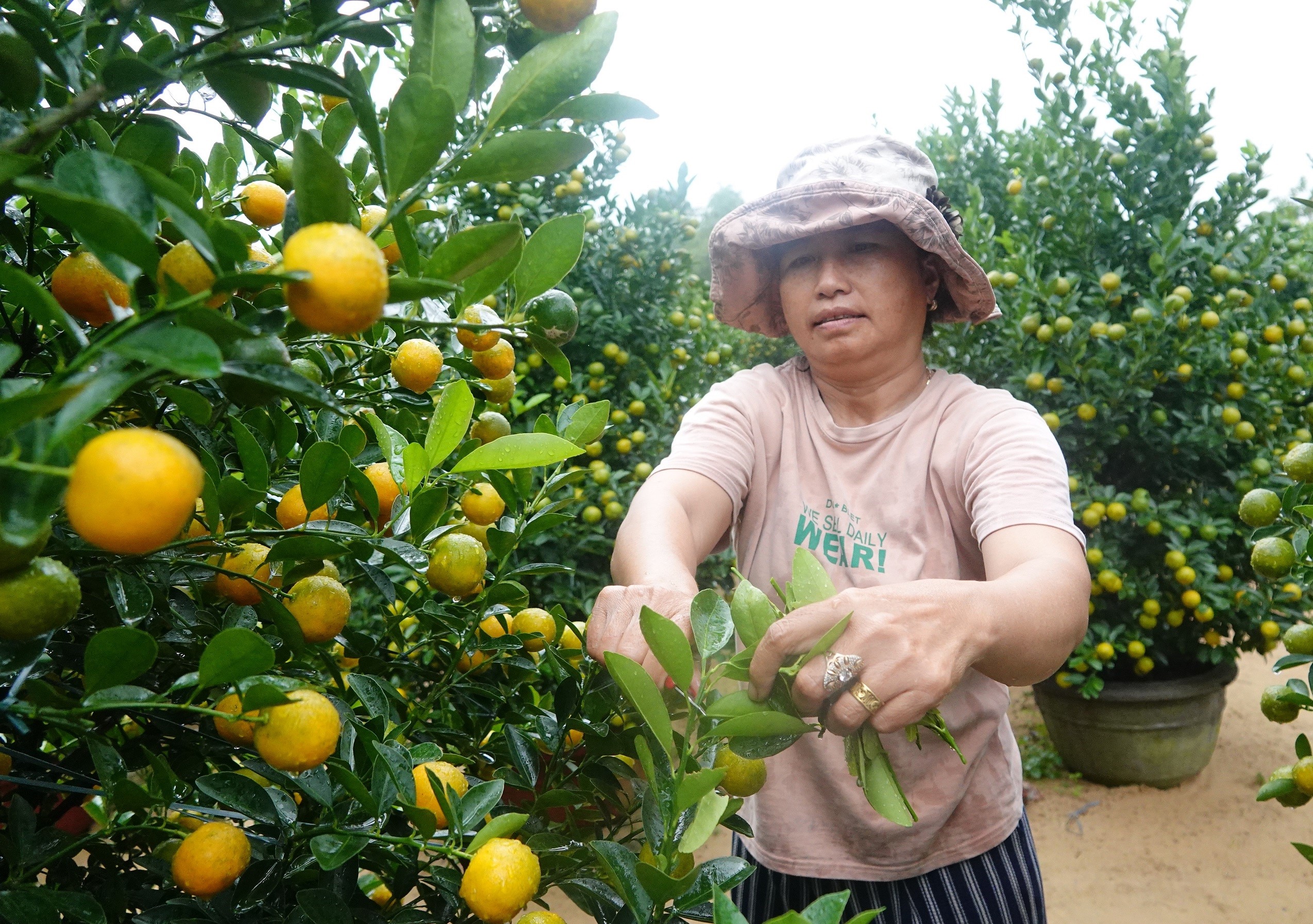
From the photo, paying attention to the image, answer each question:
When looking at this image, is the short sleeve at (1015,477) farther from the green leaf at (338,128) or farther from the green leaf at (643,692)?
the green leaf at (338,128)

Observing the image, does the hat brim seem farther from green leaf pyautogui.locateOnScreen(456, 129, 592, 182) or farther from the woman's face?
green leaf pyautogui.locateOnScreen(456, 129, 592, 182)

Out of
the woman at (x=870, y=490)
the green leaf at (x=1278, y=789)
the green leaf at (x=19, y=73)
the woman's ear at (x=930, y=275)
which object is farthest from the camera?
the woman's ear at (x=930, y=275)

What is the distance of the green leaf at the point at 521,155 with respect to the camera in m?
0.41

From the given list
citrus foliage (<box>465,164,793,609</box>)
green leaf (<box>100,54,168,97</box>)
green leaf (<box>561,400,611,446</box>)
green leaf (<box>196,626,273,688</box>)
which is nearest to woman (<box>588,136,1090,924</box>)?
green leaf (<box>561,400,611,446</box>)

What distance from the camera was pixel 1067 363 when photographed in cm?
265

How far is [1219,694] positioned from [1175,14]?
7.72ft

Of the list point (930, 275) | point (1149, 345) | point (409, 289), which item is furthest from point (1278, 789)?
point (1149, 345)

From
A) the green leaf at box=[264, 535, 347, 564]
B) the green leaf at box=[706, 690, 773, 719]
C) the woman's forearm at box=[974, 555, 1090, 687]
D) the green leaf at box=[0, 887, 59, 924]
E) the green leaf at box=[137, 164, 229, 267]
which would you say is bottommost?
the woman's forearm at box=[974, 555, 1090, 687]

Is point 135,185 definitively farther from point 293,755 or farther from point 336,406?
point 293,755

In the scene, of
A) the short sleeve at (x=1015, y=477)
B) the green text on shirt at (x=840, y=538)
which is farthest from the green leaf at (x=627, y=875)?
the green text on shirt at (x=840, y=538)

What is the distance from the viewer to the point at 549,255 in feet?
1.78

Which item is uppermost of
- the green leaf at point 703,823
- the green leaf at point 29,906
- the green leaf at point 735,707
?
the green leaf at point 29,906

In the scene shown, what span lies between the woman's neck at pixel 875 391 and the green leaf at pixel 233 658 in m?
1.11

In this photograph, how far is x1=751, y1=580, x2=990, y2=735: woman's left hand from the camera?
62 cm
